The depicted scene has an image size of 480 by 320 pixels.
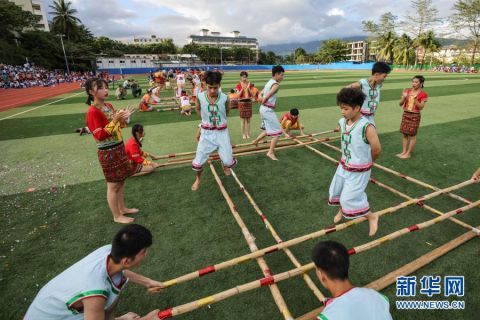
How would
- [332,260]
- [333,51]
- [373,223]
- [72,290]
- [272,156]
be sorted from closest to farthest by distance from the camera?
[332,260] < [72,290] < [373,223] < [272,156] < [333,51]

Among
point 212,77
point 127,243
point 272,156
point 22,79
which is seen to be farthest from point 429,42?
point 127,243

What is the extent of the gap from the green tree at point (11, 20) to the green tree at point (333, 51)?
87171 millimetres

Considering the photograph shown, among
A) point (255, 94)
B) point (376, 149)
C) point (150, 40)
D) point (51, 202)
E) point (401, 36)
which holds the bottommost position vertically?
point (51, 202)

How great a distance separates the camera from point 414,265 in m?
3.42

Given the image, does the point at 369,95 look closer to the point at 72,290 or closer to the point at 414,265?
the point at 414,265

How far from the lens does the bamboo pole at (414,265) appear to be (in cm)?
288

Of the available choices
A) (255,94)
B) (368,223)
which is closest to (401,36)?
(255,94)

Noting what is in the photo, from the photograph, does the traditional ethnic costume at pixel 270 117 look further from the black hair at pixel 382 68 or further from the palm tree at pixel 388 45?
the palm tree at pixel 388 45

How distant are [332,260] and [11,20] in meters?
60.4

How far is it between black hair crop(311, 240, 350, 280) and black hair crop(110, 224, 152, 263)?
141cm

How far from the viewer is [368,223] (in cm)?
451

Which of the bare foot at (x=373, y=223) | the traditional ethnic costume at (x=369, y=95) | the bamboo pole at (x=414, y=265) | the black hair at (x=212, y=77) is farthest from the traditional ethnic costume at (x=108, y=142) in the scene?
the traditional ethnic costume at (x=369, y=95)

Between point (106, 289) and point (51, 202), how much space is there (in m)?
4.37

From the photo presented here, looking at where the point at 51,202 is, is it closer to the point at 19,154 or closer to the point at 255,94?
the point at 19,154
